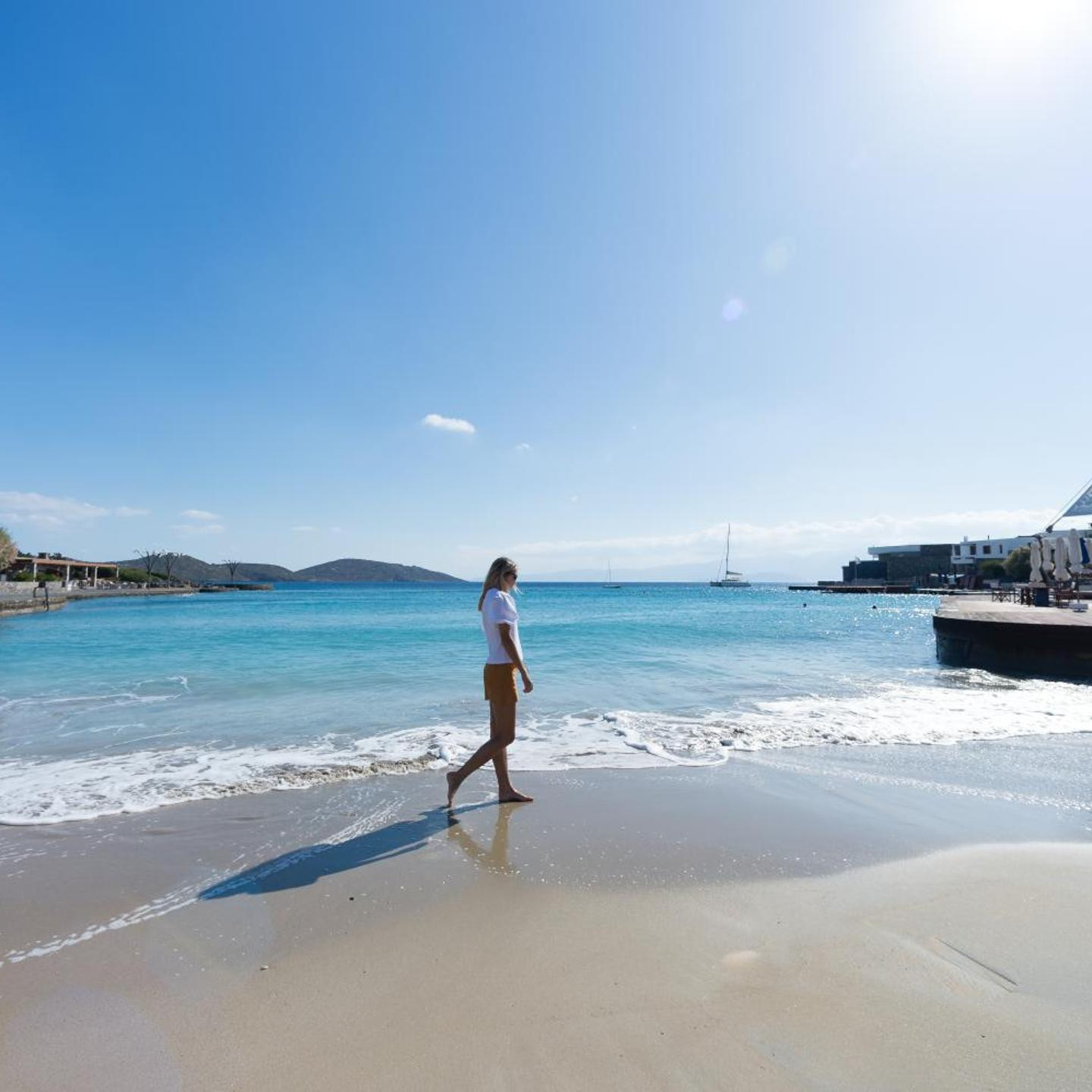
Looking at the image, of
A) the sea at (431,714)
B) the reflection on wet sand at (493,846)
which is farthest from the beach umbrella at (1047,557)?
the reflection on wet sand at (493,846)

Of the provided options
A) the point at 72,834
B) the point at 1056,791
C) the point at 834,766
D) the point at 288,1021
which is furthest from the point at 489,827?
the point at 1056,791

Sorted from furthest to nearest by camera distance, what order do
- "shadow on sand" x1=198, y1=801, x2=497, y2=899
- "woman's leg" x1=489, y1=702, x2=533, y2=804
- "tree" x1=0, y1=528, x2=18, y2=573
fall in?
"tree" x1=0, y1=528, x2=18, y2=573 → "woman's leg" x1=489, y1=702, x2=533, y2=804 → "shadow on sand" x1=198, y1=801, x2=497, y2=899

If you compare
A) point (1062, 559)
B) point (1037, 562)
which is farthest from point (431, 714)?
point (1037, 562)

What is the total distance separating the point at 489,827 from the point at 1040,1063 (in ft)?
10.7

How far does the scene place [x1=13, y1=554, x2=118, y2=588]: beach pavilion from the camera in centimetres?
7794

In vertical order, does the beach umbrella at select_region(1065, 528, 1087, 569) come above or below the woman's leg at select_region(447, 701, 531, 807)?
above

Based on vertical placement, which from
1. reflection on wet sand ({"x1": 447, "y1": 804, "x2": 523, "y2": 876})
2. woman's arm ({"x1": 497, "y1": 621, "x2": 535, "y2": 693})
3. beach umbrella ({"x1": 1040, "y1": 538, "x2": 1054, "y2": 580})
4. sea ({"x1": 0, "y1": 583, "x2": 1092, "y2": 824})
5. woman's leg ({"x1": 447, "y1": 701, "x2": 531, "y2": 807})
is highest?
beach umbrella ({"x1": 1040, "y1": 538, "x2": 1054, "y2": 580})

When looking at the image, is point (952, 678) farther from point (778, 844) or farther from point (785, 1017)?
point (785, 1017)

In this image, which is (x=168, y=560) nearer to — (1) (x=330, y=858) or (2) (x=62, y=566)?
(2) (x=62, y=566)

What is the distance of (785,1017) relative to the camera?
2291 mm

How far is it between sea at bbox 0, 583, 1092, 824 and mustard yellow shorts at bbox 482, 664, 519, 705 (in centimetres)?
154

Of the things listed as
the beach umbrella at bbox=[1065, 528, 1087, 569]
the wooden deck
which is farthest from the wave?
the beach umbrella at bbox=[1065, 528, 1087, 569]

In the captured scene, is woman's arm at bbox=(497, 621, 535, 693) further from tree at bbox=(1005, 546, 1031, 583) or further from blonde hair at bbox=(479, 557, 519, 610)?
tree at bbox=(1005, 546, 1031, 583)

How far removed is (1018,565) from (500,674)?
266ft
